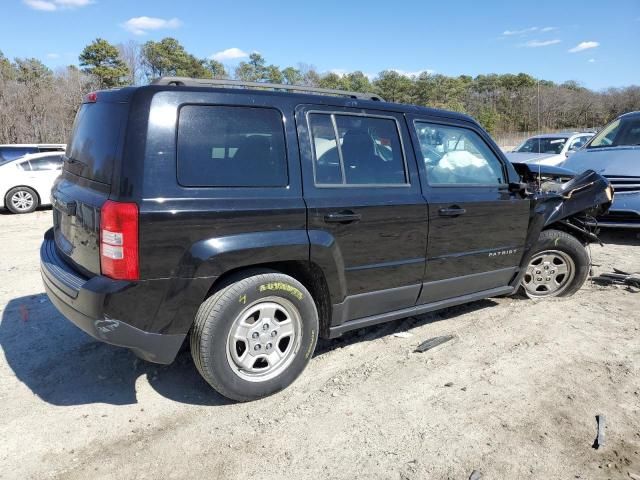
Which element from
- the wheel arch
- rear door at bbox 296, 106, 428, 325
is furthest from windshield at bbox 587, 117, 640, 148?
the wheel arch

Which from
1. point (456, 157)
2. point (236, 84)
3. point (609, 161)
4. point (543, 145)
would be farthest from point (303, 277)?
point (543, 145)

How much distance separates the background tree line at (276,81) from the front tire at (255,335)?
87.8ft

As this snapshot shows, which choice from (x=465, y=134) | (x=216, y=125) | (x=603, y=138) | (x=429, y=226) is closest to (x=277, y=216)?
(x=216, y=125)

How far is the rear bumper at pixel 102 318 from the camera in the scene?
2646 mm

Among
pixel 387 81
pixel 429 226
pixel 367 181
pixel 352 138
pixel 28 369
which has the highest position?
pixel 387 81

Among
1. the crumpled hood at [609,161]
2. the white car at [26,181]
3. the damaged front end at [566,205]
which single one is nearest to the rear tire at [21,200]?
the white car at [26,181]

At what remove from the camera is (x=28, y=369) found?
11.8ft

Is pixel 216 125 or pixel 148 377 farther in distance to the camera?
pixel 148 377

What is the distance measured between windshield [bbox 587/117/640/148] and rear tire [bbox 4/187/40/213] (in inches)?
485

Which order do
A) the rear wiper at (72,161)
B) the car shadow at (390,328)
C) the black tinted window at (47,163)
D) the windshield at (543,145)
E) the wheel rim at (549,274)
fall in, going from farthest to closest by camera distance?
the windshield at (543,145) < the black tinted window at (47,163) < the wheel rim at (549,274) < the car shadow at (390,328) < the rear wiper at (72,161)

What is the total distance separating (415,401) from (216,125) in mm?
2141

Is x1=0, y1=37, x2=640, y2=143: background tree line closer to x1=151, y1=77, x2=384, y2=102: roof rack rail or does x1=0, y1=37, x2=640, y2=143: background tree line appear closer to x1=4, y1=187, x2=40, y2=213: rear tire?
x1=4, y1=187, x2=40, y2=213: rear tire

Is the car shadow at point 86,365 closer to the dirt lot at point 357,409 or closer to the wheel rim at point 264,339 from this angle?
the dirt lot at point 357,409

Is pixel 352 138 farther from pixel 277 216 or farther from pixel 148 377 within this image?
pixel 148 377
